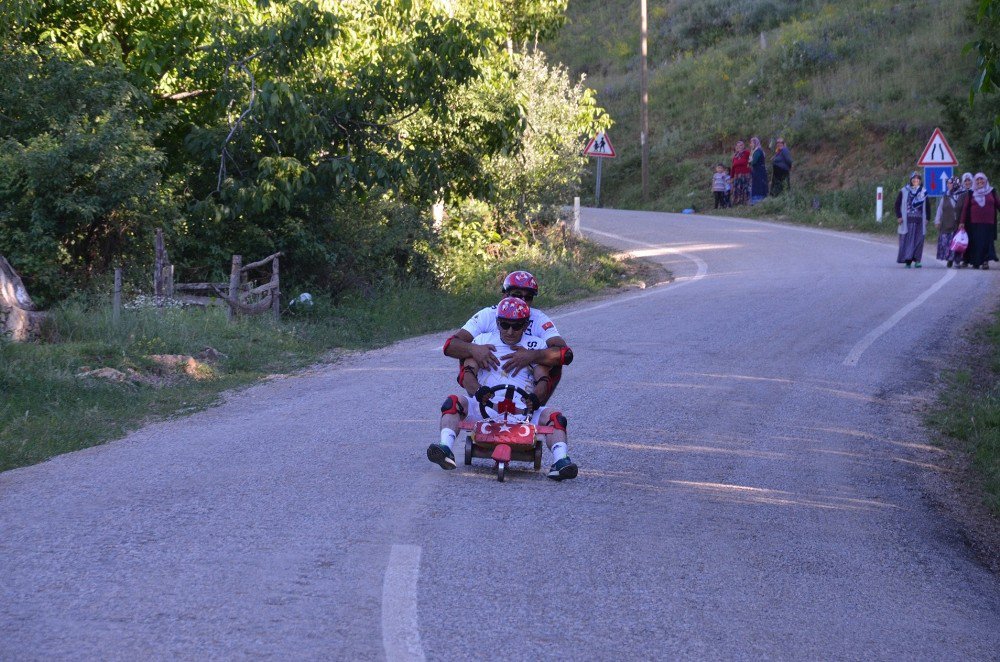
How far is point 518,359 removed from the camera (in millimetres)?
7453

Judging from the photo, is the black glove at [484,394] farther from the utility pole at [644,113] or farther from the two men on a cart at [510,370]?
the utility pole at [644,113]

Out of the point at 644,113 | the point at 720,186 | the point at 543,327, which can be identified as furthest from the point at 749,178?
the point at 543,327

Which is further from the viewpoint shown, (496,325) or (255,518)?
(496,325)

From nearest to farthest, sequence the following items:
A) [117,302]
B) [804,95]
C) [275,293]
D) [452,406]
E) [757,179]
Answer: [452,406] < [117,302] < [275,293] < [757,179] < [804,95]

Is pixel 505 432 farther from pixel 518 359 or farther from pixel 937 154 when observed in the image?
pixel 937 154

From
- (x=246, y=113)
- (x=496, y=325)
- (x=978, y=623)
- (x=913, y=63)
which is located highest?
(x=913, y=63)

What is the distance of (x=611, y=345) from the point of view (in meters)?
13.3

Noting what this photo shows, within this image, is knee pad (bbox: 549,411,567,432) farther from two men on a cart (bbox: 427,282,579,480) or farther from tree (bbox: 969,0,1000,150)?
tree (bbox: 969,0,1000,150)

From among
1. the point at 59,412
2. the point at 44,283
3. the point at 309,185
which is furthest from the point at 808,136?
the point at 59,412

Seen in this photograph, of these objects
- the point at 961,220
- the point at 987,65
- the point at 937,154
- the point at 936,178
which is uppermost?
the point at 987,65

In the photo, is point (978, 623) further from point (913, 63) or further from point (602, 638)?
point (913, 63)

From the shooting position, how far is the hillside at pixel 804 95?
36281 mm

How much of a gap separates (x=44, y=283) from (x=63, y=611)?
33.4 feet

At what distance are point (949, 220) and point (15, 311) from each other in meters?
17.6
